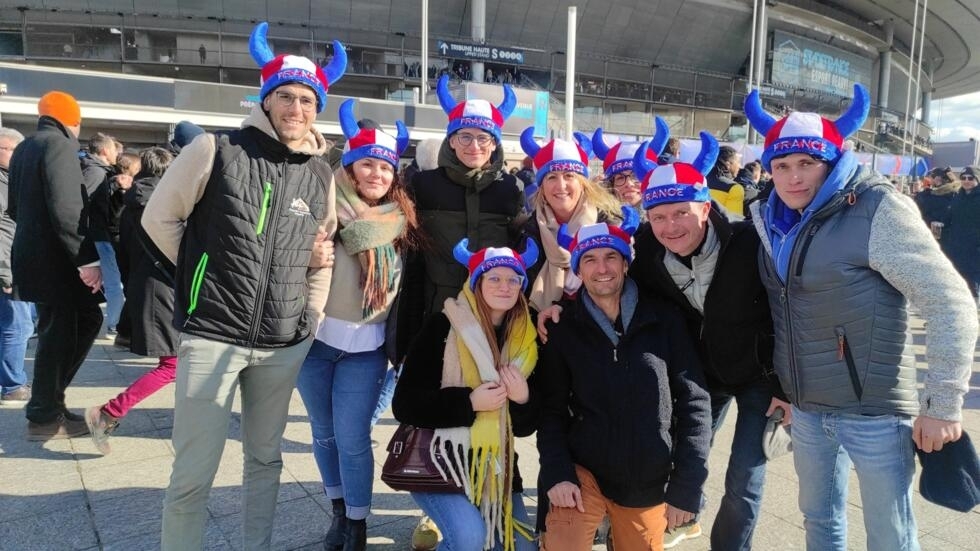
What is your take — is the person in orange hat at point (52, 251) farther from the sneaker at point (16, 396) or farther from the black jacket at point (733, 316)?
the black jacket at point (733, 316)

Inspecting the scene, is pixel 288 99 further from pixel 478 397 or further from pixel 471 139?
pixel 478 397

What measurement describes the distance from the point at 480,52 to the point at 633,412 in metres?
29.4

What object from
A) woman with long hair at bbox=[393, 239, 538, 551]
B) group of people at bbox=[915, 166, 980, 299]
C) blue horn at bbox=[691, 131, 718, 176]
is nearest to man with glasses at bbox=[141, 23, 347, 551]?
woman with long hair at bbox=[393, 239, 538, 551]

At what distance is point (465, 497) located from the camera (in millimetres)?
2588

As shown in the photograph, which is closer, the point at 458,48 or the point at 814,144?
the point at 814,144

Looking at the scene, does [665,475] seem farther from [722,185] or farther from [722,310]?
[722,185]

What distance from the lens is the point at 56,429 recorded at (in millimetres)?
4148

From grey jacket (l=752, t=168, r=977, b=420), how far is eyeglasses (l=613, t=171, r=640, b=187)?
6.46 ft

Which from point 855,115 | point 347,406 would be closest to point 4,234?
point 347,406

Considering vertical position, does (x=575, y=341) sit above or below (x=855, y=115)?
below

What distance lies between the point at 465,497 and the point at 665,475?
85cm

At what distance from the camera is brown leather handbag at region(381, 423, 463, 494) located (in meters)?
2.56

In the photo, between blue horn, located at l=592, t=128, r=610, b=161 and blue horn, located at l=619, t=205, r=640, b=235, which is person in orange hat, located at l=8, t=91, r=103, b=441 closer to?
blue horn, located at l=619, t=205, r=640, b=235

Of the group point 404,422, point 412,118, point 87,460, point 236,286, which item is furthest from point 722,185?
point 412,118
